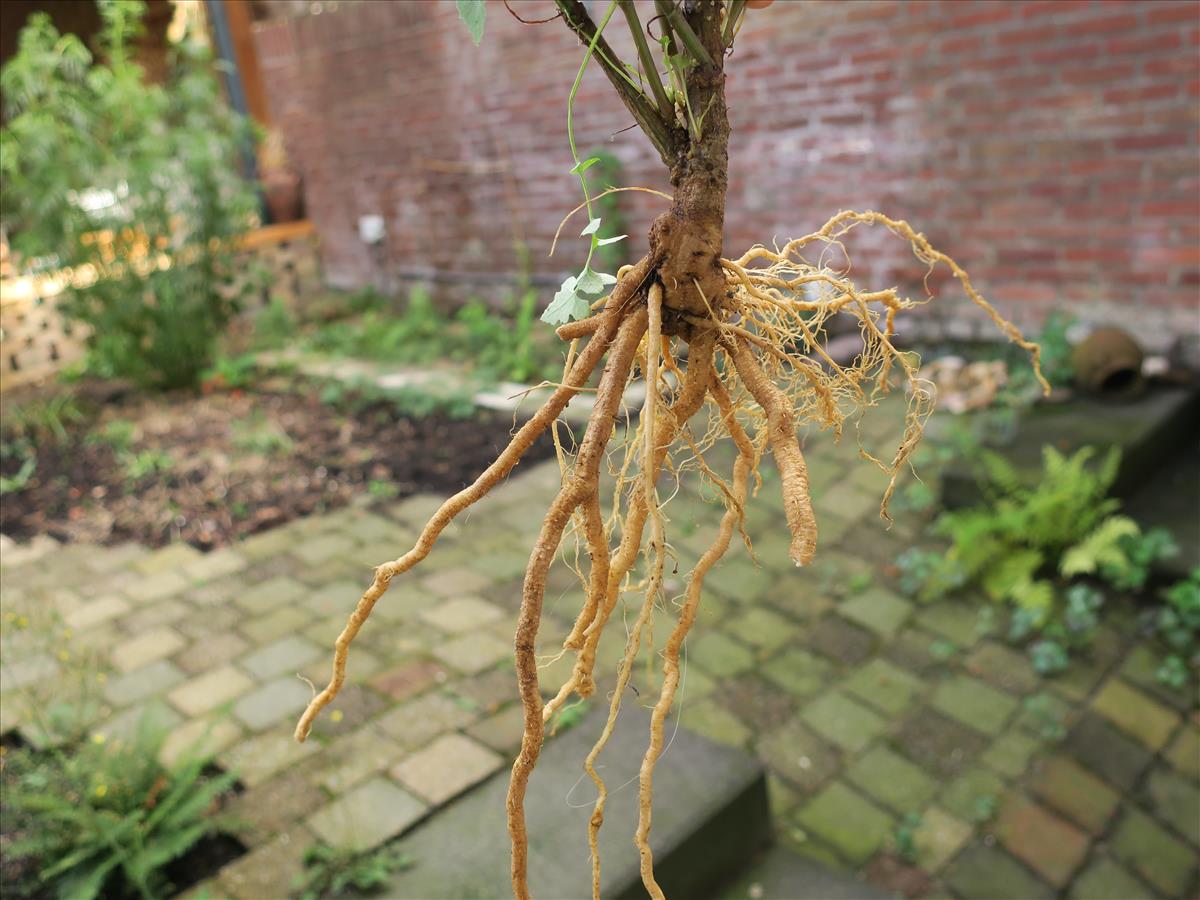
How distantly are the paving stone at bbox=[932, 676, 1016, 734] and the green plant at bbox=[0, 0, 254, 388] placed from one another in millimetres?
4850

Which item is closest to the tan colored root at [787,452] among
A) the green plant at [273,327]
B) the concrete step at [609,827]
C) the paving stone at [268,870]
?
the concrete step at [609,827]

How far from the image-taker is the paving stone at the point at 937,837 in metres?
2.43

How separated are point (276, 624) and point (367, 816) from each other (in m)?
1.32

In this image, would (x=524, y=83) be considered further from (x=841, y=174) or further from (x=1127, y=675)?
(x=1127, y=675)

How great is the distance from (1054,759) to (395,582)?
2.44 m

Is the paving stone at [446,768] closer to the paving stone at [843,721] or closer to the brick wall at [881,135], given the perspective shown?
the paving stone at [843,721]

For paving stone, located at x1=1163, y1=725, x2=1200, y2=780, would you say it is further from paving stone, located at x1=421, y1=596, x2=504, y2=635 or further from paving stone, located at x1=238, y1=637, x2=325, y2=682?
paving stone, located at x1=238, y1=637, x2=325, y2=682

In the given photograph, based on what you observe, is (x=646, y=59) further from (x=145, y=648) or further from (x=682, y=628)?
(x=145, y=648)

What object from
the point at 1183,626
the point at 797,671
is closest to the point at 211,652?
the point at 797,671

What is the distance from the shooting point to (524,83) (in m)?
6.12

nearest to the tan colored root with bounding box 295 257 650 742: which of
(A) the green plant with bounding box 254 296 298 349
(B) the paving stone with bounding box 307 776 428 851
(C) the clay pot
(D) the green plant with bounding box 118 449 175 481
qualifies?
(B) the paving stone with bounding box 307 776 428 851

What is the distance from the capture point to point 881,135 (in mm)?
4734

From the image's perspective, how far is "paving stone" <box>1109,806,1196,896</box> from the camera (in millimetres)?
2324

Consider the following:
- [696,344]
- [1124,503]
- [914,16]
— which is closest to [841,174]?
[914,16]
